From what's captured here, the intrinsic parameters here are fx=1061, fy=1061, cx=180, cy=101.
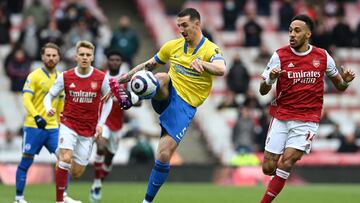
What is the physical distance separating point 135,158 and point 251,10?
28.1 ft

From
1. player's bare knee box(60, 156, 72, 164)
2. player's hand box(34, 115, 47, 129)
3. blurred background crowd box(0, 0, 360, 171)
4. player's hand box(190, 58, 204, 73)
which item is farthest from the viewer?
blurred background crowd box(0, 0, 360, 171)

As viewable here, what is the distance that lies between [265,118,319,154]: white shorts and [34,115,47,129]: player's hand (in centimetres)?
375

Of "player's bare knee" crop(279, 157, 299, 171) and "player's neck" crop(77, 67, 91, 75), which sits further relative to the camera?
"player's neck" crop(77, 67, 91, 75)

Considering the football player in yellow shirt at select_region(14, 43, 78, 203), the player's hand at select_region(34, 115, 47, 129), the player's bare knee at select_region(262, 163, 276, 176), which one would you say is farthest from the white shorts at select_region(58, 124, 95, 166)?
the player's bare knee at select_region(262, 163, 276, 176)

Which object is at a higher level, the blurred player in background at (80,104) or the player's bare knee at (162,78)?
the player's bare knee at (162,78)

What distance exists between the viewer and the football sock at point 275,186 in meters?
13.9

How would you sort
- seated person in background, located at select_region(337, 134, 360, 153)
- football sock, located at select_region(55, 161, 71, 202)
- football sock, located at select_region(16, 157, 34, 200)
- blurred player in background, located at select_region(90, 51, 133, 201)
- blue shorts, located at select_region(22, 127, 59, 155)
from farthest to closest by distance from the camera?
1. seated person in background, located at select_region(337, 134, 360, 153)
2. blurred player in background, located at select_region(90, 51, 133, 201)
3. blue shorts, located at select_region(22, 127, 59, 155)
4. football sock, located at select_region(16, 157, 34, 200)
5. football sock, located at select_region(55, 161, 71, 202)

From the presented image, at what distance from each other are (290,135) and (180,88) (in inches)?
63.0

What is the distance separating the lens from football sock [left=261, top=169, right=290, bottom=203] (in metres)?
13.9

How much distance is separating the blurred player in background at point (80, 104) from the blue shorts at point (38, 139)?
139cm

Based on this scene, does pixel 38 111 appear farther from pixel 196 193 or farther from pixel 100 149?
pixel 196 193

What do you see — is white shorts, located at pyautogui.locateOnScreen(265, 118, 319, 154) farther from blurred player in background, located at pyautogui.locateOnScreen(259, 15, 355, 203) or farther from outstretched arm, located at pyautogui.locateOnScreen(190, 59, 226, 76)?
outstretched arm, located at pyautogui.locateOnScreen(190, 59, 226, 76)

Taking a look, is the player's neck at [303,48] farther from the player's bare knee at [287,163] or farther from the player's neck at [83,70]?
the player's neck at [83,70]

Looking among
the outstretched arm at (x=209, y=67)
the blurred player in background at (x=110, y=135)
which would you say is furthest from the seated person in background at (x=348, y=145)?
the outstretched arm at (x=209, y=67)
